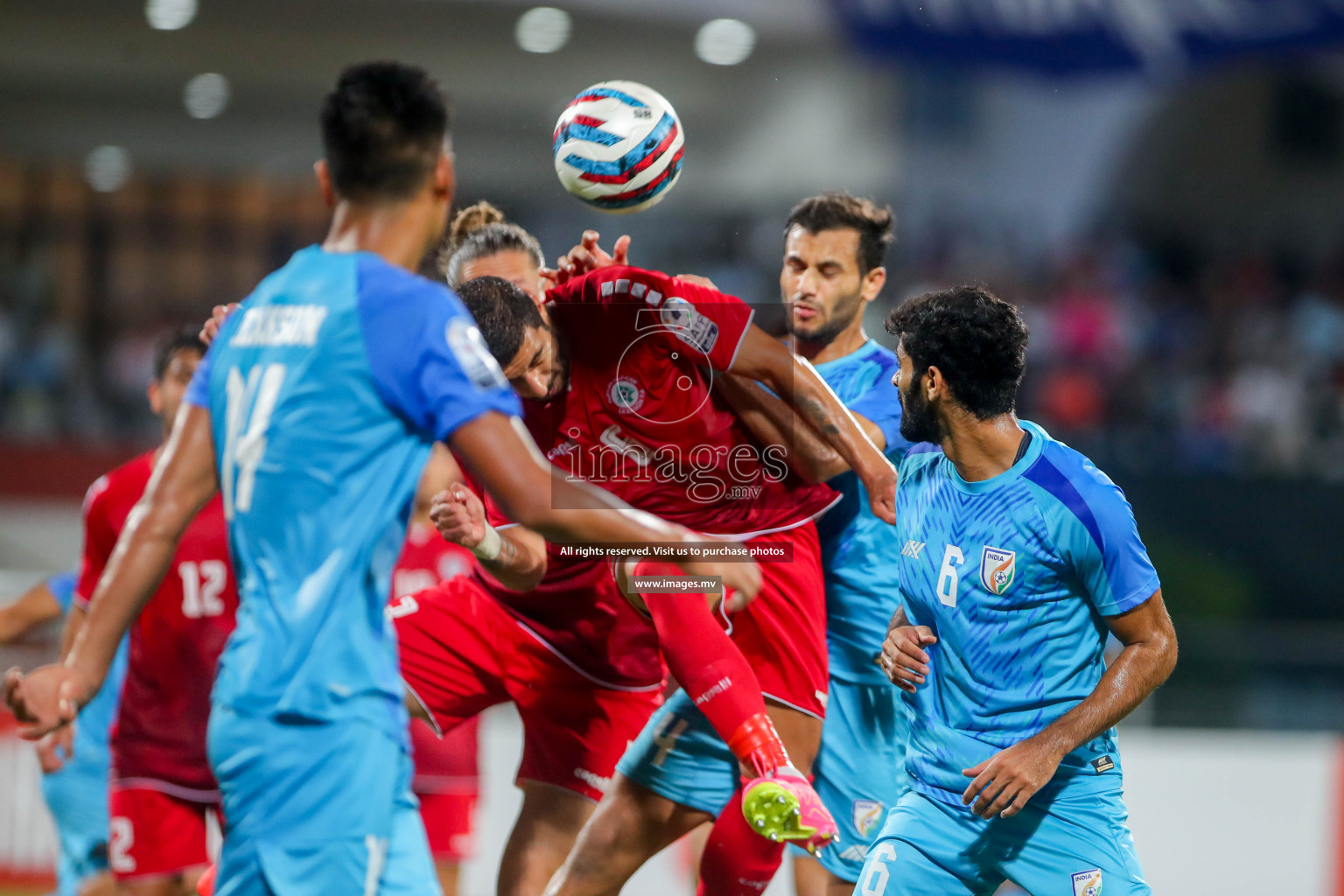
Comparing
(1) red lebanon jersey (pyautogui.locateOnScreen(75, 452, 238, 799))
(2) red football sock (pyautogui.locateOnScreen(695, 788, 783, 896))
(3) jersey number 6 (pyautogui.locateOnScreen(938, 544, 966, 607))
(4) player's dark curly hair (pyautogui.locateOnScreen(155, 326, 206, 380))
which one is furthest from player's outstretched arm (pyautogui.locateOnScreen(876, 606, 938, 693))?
(4) player's dark curly hair (pyautogui.locateOnScreen(155, 326, 206, 380))

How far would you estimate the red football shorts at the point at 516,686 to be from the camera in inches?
189

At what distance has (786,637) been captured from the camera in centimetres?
461

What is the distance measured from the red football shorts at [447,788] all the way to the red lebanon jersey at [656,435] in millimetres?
2356

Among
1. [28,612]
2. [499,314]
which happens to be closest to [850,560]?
[499,314]

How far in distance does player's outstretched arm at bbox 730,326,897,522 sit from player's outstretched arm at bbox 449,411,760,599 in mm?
1489

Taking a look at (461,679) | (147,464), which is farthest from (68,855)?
(461,679)

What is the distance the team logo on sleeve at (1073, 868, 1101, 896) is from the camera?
3703mm

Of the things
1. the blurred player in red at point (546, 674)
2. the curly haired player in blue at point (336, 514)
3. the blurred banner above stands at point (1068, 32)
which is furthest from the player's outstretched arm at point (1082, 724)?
the blurred banner above stands at point (1068, 32)

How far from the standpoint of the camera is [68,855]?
6023mm

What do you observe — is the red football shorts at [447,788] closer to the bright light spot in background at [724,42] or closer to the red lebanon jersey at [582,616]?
the red lebanon jersey at [582,616]

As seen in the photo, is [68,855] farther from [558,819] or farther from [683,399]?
[683,399]

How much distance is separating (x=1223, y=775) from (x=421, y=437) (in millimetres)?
7064

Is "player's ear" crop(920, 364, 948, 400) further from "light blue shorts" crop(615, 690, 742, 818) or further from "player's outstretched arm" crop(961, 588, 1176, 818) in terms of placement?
"light blue shorts" crop(615, 690, 742, 818)

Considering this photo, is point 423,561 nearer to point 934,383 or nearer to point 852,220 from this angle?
point 852,220
